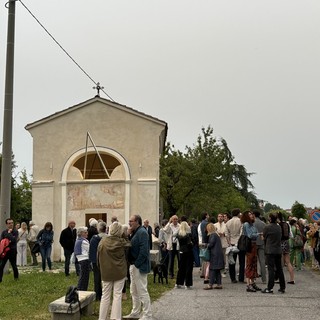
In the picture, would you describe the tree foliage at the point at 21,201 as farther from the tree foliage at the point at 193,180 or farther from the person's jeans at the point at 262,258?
the person's jeans at the point at 262,258

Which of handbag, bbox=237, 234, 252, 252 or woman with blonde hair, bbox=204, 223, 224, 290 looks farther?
woman with blonde hair, bbox=204, 223, 224, 290

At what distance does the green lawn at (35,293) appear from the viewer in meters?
10.2

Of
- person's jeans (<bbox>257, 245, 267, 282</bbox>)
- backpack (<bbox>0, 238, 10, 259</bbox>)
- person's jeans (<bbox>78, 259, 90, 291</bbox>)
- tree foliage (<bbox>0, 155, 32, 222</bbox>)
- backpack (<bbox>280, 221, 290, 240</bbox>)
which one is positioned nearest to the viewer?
person's jeans (<bbox>78, 259, 90, 291</bbox>)

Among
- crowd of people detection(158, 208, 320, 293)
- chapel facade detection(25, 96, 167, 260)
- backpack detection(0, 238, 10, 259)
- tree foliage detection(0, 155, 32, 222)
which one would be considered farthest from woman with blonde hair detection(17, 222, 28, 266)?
tree foliage detection(0, 155, 32, 222)

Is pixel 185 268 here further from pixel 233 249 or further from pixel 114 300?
pixel 114 300

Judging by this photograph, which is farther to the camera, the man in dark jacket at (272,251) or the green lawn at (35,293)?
the man in dark jacket at (272,251)

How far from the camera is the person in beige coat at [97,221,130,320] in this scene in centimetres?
898

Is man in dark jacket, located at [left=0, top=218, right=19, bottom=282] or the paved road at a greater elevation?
man in dark jacket, located at [left=0, top=218, right=19, bottom=282]

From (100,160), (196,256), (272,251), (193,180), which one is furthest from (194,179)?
(272,251)

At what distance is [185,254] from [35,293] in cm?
376

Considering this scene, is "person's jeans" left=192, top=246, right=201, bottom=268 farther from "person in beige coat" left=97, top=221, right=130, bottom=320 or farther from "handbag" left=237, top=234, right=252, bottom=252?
"person in beige coat" left=97, top=221, right=130, bottom=320

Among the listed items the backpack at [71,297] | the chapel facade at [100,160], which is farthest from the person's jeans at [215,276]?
the chapel facade at [100,160]

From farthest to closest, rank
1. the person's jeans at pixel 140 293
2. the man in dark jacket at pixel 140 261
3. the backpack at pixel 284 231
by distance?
the backpack at pixel 284 231 < the man in dark jacket at pixel 140 261 < the person's jeans at pixel 140 293

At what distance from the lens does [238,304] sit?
36.2ft
